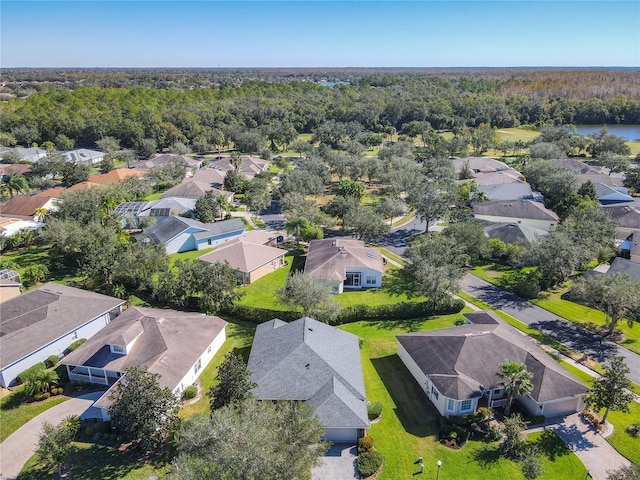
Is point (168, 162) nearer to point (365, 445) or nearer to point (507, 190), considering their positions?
point (507, 190)

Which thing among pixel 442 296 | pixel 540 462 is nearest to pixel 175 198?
pixel 442 296

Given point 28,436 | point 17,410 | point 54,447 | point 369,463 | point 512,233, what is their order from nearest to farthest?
point 54,447
point 369,463
point 28,436
point 17,410
point 512,233

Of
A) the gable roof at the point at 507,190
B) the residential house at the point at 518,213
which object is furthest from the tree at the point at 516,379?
the gable roof at the point at 507,190

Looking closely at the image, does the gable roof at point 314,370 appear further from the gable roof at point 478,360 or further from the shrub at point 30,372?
the shrub at point 30,372

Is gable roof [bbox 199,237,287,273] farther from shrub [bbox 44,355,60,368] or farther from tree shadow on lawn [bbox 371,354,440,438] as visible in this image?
tree shadow on lawn [bbox 371,354,440,438]

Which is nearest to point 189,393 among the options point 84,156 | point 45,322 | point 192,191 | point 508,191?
point 45,322

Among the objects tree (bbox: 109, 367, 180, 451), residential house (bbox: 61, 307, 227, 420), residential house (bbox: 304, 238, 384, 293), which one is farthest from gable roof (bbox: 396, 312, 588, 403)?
tree (bbox: 109, 367, 180, 451)
